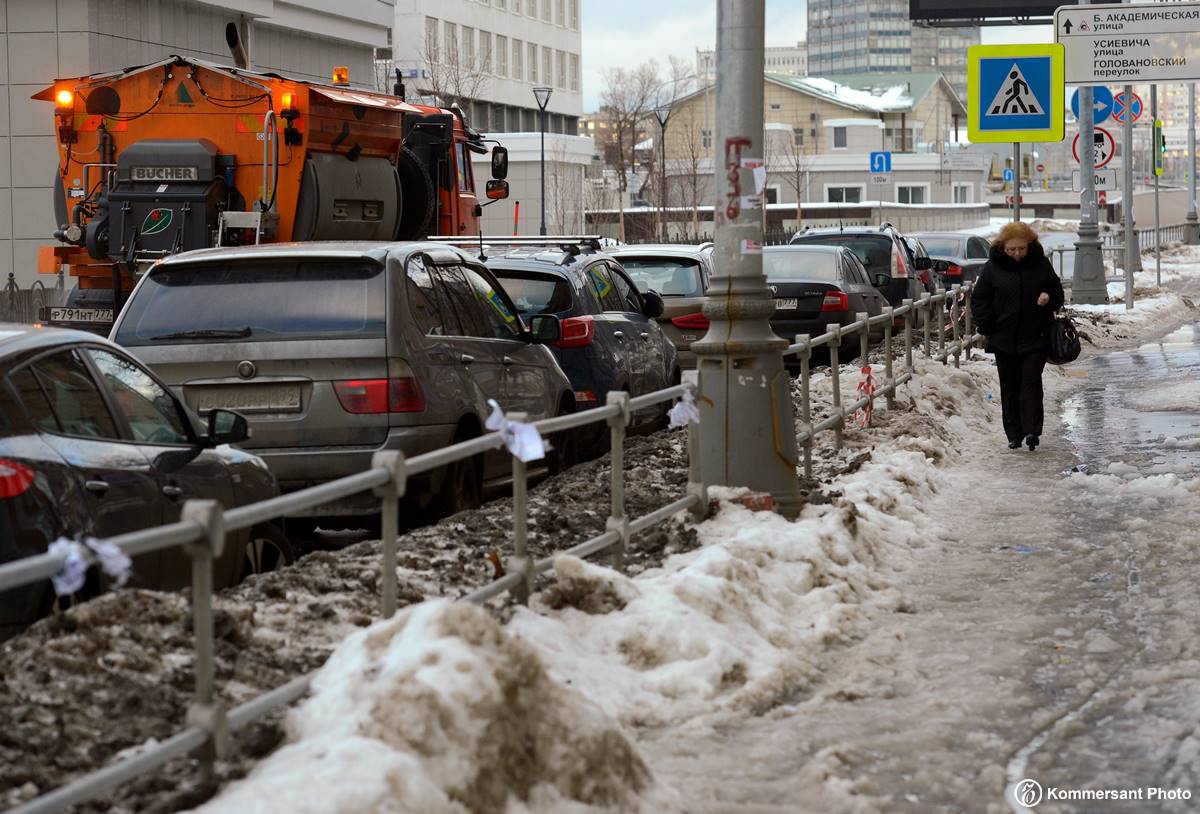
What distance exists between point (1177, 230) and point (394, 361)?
8336cm

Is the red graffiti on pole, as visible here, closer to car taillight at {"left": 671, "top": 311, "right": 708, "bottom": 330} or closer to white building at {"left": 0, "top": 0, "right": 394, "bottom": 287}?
car taillight at {"left": 671, "top": 311, "right": 708, "bottom": 330}

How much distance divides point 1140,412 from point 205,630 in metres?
13.1

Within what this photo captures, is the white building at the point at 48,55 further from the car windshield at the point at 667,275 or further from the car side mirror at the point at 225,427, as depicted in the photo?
the car side mirror at the point at 225,427

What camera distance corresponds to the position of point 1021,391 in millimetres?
13586

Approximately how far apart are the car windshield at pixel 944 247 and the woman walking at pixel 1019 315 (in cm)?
2132

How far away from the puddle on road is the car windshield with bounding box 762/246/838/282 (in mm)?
3219

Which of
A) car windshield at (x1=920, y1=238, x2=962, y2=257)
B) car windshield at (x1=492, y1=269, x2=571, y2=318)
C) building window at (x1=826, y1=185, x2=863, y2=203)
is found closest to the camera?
car windshield at (x1=492, y1=269, x2=571, y2=318)

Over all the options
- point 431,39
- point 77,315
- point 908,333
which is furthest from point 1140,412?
point 431,39

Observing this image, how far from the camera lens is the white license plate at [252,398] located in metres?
9.16

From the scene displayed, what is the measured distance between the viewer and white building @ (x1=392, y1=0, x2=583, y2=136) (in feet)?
242

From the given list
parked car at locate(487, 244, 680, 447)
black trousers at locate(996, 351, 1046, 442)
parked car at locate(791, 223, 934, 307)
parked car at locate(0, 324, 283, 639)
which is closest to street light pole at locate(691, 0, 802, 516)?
parked car at locate(0, 324, 283, 639)

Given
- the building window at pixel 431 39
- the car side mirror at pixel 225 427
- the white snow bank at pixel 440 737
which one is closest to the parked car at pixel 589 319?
the car side mirror at pixel 225 427

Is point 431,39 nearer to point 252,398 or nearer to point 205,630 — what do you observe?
point 252,398

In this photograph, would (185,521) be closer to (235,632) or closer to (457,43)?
(235,632)
